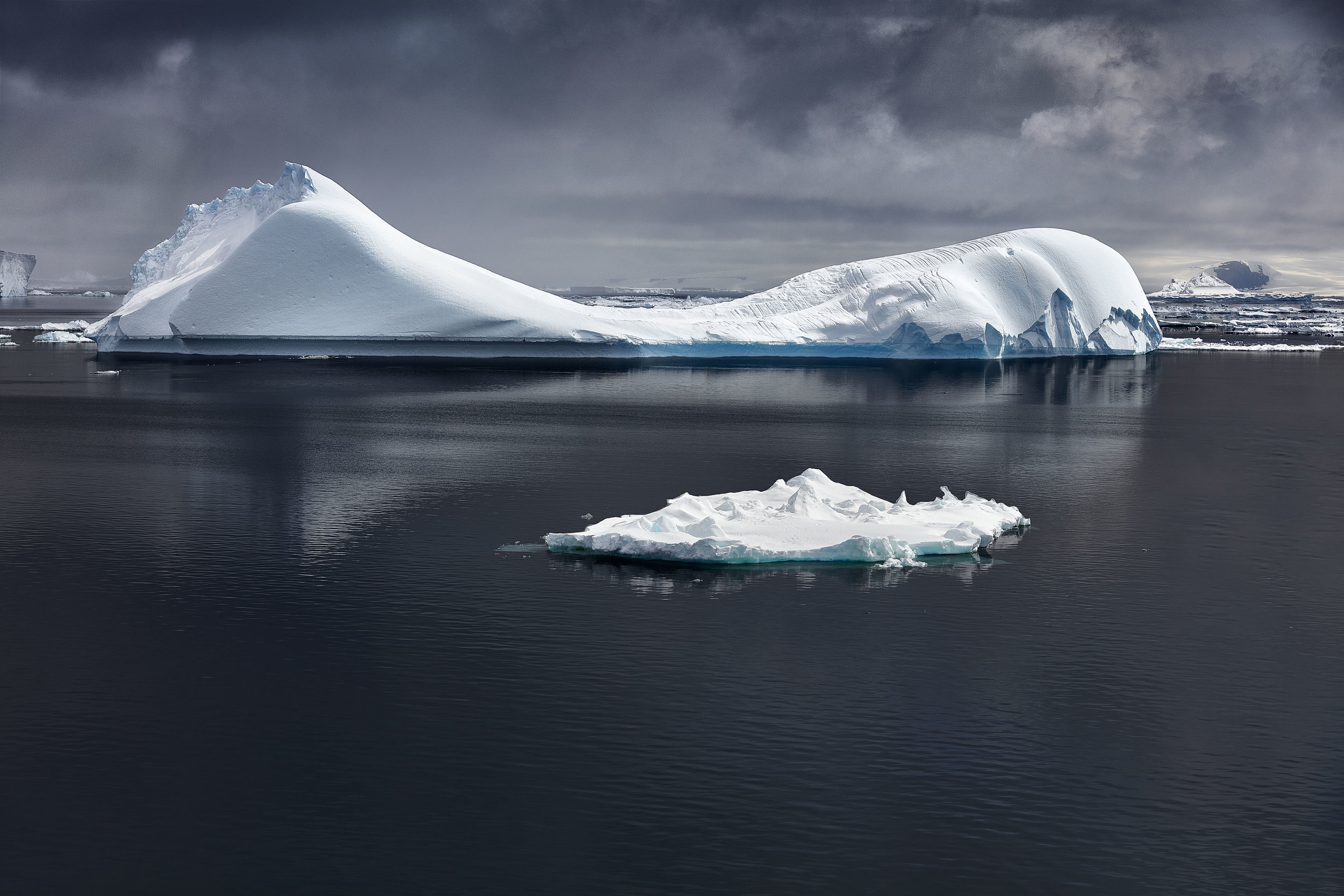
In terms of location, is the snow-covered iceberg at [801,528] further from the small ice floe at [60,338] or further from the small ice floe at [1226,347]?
the small ice floe at [60,338]

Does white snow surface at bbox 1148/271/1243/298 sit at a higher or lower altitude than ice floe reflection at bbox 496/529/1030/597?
higher

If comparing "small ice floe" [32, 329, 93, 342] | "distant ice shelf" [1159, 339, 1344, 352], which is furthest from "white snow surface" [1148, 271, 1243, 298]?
"small ice floe" [32, 329, 93, 342]

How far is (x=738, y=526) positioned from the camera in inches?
713

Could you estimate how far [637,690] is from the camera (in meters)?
11.9

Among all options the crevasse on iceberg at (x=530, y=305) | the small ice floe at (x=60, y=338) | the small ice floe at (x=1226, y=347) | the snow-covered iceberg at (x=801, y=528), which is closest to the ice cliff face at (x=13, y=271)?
the small ice floe at (x=60, y=338)

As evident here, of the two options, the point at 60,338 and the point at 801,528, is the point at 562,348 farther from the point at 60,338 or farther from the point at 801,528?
the point at 801,528

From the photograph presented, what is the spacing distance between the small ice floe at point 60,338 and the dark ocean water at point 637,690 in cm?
4809

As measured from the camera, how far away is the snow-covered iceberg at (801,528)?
55.8 feet

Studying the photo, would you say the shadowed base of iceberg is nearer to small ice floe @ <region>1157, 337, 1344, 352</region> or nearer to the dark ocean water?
small ice floe @ <region>1157, 337, 1344, 352</region>

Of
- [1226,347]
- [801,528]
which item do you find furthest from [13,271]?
[801,528]

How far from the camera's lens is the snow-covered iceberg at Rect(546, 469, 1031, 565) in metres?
17.0

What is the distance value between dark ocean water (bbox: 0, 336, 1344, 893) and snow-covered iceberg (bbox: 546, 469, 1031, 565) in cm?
51

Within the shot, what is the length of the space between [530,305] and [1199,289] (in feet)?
535

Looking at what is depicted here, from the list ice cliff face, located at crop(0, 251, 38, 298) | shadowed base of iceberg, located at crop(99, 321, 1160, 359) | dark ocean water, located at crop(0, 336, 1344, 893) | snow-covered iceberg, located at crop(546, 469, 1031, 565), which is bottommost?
dark ocean water, located at crop(0, 336, 1344, 893)
